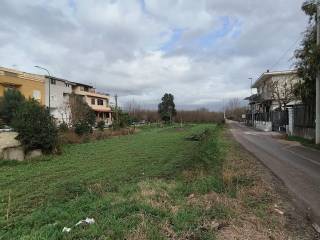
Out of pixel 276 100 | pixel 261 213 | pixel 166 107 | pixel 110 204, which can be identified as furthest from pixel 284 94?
pixel 166 107

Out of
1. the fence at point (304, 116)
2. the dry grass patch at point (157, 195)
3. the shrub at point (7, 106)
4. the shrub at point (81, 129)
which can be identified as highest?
the shrub at point (7, 106)

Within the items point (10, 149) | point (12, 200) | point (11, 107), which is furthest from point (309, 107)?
point (11, 107)

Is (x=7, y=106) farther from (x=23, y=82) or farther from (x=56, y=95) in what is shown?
(x=56, y=95)

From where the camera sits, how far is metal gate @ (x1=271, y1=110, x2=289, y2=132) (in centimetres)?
3386

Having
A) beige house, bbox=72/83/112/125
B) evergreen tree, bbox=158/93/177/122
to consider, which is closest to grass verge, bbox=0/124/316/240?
beige house, bbox=72/83/112/125

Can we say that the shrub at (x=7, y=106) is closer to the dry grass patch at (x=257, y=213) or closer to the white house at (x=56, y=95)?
the white house at (x=56, y=95)

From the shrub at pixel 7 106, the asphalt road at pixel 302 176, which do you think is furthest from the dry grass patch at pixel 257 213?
the shrub at pixel 7 106

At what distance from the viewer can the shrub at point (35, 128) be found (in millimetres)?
16875

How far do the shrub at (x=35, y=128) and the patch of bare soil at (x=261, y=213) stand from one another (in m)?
12.1

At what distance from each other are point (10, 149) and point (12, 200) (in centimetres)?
899

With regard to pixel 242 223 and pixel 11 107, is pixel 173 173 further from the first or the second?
pixel 11 107

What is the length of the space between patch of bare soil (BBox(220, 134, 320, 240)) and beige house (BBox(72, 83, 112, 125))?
61376mm

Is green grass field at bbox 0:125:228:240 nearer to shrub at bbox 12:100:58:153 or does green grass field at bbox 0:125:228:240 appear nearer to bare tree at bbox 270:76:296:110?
shrub at bbox 12:100:58:153

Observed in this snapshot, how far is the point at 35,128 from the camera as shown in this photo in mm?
17094
